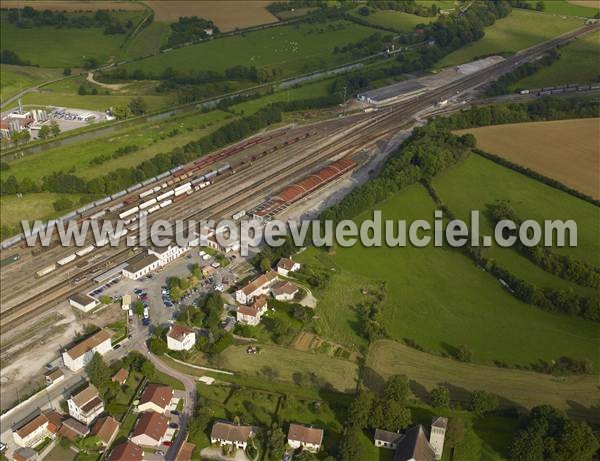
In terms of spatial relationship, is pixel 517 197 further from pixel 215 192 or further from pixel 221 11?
pixel 221 11

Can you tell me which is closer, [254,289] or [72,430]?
[72,430]

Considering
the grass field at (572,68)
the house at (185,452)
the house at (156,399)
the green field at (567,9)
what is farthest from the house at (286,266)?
the green field at (567,9)

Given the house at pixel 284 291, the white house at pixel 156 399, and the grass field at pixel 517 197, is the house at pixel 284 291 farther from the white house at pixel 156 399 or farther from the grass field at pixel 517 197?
the grass field at pixel 517 197

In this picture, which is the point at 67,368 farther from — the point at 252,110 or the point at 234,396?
the point at 252,110

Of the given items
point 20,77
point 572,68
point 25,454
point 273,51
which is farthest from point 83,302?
point 572,68

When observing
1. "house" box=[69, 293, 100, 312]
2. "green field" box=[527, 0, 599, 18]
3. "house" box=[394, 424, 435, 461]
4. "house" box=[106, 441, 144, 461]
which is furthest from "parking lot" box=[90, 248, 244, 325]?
"green field" box=[527, 0, 599, 18]
